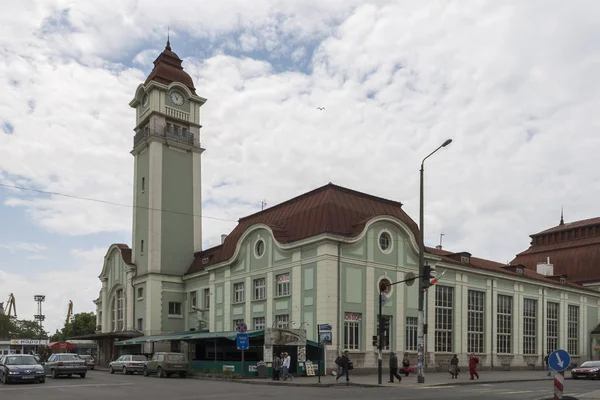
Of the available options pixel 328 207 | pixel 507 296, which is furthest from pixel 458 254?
pixel 328 207

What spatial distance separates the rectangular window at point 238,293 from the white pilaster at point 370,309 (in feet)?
33.2

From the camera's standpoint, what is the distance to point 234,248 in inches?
1829

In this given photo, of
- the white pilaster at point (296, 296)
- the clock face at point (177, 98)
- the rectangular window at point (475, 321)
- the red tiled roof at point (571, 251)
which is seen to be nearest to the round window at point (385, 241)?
the white pilaster at point (296, 296)

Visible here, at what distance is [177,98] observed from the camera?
5703 cm

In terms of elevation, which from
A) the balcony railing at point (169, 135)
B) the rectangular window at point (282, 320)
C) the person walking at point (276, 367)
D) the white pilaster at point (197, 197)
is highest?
the balcony railing at point (169, 135)

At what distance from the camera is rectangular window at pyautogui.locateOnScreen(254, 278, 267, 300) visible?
42000 millimetres

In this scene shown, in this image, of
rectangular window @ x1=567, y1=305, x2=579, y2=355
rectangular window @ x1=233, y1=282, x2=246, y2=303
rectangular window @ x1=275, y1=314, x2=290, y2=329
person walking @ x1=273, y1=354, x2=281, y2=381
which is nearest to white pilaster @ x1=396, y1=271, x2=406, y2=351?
rectangular window @ x1=275, y1=314, x2=290, y2=329

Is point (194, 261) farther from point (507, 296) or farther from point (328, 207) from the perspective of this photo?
point (507, 296)

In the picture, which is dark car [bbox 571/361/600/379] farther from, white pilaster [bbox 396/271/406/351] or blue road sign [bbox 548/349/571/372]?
blue road sign [bbox 548/349/571/372]

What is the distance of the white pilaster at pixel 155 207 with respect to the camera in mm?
52219

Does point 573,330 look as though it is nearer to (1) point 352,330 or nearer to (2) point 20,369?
(1) point 352,330

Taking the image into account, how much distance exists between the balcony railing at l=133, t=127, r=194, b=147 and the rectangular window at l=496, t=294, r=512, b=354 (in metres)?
30.0

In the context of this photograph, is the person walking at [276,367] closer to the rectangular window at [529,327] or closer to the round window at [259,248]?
the round window at [259,248]

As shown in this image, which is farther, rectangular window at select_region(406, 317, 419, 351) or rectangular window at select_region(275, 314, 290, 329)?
rectangular window at select_region(406, 317, 419, 351)
